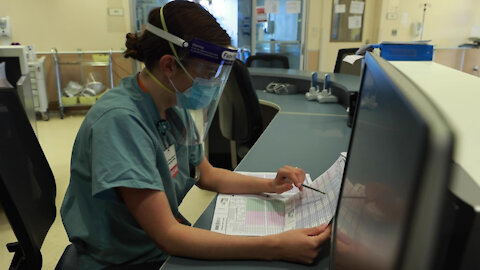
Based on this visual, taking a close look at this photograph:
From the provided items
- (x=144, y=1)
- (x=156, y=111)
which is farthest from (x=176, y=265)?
(x=144, y=1)

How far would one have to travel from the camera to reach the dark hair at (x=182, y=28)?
898 mm

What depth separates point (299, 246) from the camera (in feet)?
2.48

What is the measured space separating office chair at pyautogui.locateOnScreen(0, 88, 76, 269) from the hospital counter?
39 cm

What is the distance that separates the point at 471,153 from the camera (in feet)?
1.12

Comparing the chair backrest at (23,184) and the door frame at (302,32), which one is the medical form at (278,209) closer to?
the chair backrest at (23,184)

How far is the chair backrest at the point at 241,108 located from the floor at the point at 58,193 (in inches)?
15.4

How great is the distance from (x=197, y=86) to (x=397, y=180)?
0.72 m

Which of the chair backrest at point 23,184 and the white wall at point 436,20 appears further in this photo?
the white wall at point 436,20

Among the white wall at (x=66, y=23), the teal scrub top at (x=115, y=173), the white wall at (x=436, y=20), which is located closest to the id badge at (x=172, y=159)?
the teal scrub top at (x=115, y=173)

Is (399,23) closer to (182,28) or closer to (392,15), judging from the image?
(392,15)

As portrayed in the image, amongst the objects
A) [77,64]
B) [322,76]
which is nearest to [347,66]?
[322,76]

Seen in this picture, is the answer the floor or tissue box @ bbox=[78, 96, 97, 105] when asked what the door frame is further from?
the floor

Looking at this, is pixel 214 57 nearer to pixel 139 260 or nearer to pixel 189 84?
pixel 189 84

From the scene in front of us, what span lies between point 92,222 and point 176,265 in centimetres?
28
